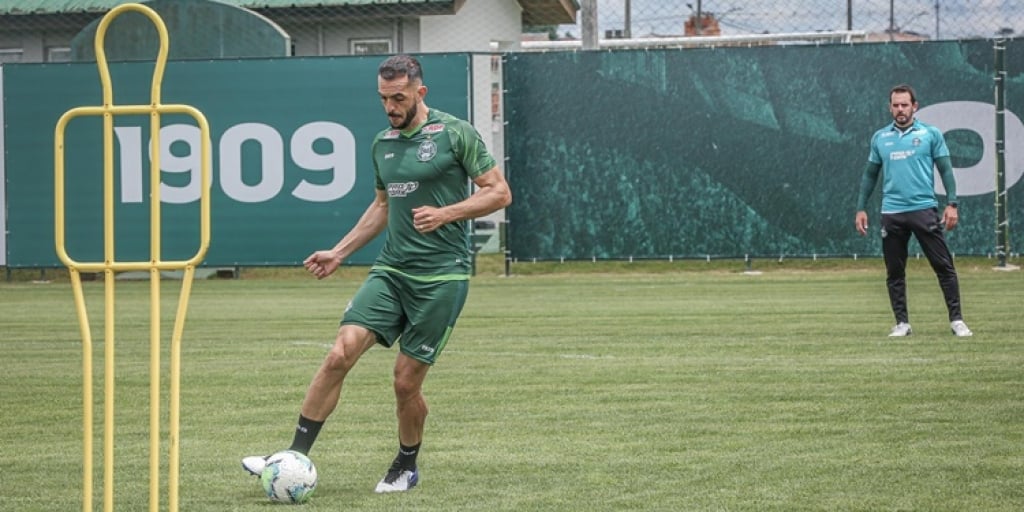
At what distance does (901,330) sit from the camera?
14.6 m

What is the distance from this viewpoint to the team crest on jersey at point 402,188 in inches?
310

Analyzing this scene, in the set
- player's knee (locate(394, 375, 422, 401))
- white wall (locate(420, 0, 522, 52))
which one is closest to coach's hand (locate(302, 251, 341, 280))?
player's knee (locate(394, 375, 422, 401))

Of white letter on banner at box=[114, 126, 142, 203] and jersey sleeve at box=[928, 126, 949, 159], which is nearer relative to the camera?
jersey sleeve at box=[928, 126, 949, 159]

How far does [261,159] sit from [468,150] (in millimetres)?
16218

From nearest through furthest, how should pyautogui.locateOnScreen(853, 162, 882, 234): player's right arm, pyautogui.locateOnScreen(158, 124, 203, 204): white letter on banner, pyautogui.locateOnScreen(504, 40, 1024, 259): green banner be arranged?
pyautogui.locateOnScreen(853, 162, 882, 234): player's right arm
pyautogui.locateOnScreen(504, 40, 1024, 259): green banner
pyautogui.locateOnScreen(158, 124, 203, 204): white letter on banner

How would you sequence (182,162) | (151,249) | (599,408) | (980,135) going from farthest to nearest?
(182,162), (980,135), (599,408), (151,249)

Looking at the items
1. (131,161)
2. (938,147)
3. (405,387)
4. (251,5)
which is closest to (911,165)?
(938,147)

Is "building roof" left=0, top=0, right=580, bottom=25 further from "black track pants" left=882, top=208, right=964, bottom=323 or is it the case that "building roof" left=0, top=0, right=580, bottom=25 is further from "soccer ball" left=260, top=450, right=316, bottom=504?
"soccer ball" left=260, top=450, right=316, bottom=504

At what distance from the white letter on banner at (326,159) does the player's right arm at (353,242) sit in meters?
15.2

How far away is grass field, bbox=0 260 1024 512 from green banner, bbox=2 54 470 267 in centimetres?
416

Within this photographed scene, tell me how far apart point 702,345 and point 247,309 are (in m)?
6.84

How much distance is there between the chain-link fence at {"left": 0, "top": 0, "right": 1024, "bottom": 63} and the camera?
2398cm

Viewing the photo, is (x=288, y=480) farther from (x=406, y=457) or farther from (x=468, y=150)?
(x=468, y=150)

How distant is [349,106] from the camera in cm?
2359
